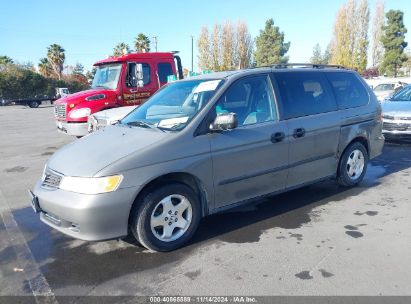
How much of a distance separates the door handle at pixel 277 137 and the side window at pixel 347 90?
1.34 m

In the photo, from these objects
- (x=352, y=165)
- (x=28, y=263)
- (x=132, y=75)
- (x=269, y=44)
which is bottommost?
(x=28, y=263)

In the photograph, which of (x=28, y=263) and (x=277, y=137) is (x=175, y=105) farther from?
(x=28, y=263)

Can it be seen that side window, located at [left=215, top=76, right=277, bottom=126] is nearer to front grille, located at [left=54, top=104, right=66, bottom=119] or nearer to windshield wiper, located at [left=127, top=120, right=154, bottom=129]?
windshield wiper, located at [left=127, top=120, right=154, bottom=129]

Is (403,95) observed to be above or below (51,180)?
above

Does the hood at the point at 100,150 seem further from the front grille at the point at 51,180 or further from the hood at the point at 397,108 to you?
the hood at the point at 397,108

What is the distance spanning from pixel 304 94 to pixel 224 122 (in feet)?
5.12

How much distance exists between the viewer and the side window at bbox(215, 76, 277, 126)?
13.4ft

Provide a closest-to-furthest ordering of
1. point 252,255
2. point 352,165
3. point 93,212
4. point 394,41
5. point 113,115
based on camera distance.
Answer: point 93,212 < point 252,255 < point 352,165 < point 113,115 < point 394,41

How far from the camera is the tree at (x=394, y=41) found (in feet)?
134

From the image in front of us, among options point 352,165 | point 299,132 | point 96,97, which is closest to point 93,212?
point 299,132

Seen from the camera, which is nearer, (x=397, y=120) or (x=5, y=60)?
(x=397, y=120)

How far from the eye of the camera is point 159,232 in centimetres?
371

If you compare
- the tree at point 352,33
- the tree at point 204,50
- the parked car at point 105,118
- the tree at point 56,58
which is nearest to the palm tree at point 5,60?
the tree at point 56,58

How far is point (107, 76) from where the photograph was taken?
32.1ft
